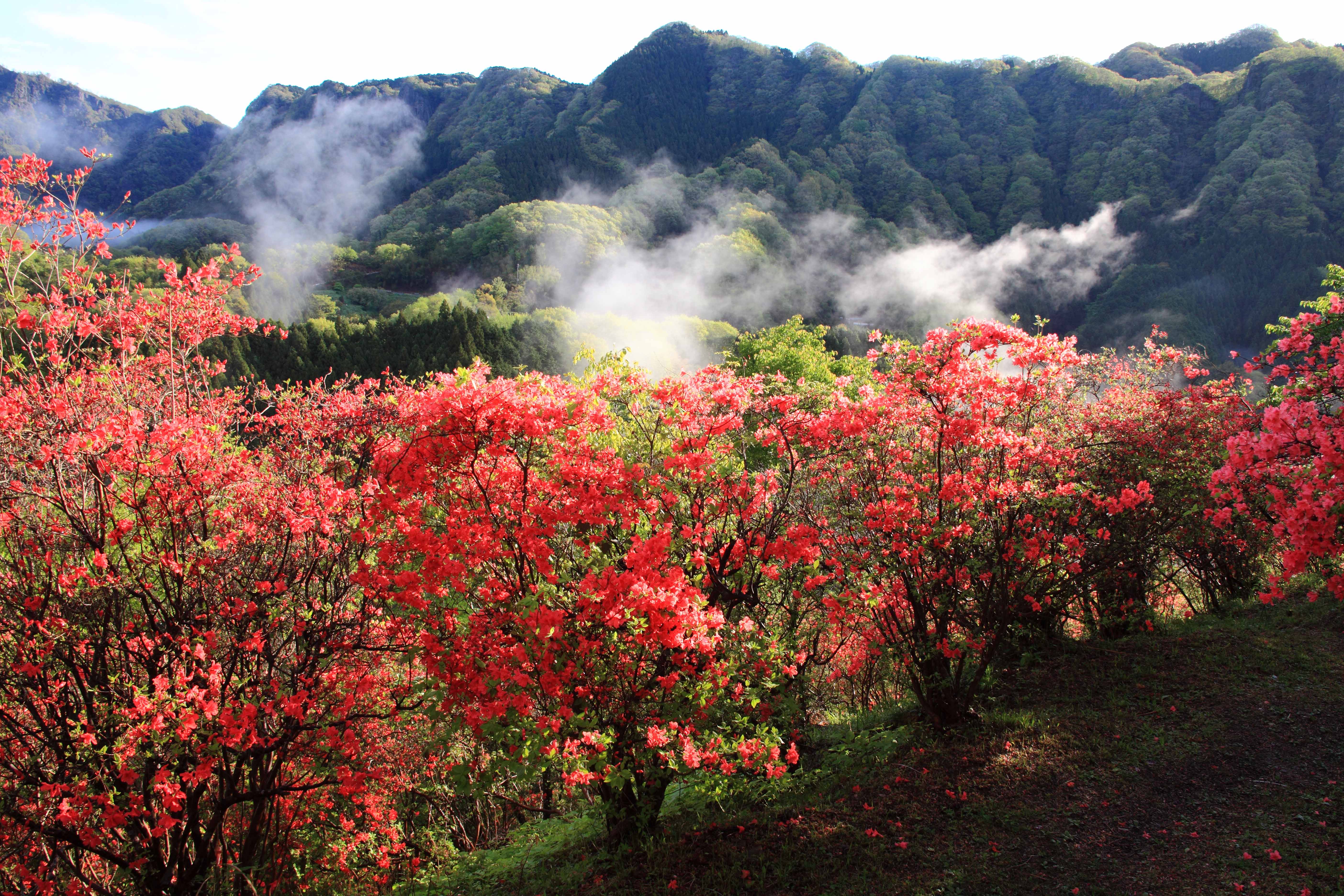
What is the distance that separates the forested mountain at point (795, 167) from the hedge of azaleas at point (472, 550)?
217 ft

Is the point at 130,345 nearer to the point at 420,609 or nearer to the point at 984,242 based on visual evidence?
the point at 420,609

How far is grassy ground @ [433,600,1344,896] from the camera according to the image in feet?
16.1

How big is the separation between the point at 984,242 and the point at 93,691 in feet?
317

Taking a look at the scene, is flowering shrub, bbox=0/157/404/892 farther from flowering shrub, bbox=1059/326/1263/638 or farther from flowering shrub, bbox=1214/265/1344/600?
flowering shrub, bbox=1059/326/1263/638

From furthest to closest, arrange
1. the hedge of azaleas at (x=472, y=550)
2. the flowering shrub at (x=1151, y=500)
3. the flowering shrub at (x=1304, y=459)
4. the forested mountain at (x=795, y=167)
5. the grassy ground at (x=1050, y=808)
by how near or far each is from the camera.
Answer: the forested mountain at (x=795, y=167) → the flowering shrub at (x=1151, y=500) → the grassy ground at (x=1050, y=808) → the hedge of azaleas at (x=472, y=550) → the flowering shrub at (x=1304, y=459)

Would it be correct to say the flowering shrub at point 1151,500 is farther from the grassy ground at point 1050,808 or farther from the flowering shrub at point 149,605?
the flowering shrub at point 149,605

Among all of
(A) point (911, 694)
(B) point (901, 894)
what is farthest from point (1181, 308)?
(B) point (901, 894)

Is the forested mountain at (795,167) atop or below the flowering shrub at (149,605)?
atop

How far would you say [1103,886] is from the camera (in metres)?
4.71

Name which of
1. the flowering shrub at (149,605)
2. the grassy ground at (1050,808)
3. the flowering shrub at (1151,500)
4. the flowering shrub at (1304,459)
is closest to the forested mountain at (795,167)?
the flowering shrub at (1151,500)

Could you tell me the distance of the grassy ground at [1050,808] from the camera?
16.1 ft

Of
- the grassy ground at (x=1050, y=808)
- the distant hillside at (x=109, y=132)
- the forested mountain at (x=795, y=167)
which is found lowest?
the grassy ground at (x=1050, y=808)

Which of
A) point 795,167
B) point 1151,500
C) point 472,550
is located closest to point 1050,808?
point 1151,500

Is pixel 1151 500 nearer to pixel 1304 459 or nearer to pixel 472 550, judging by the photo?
pixel 1304 459
